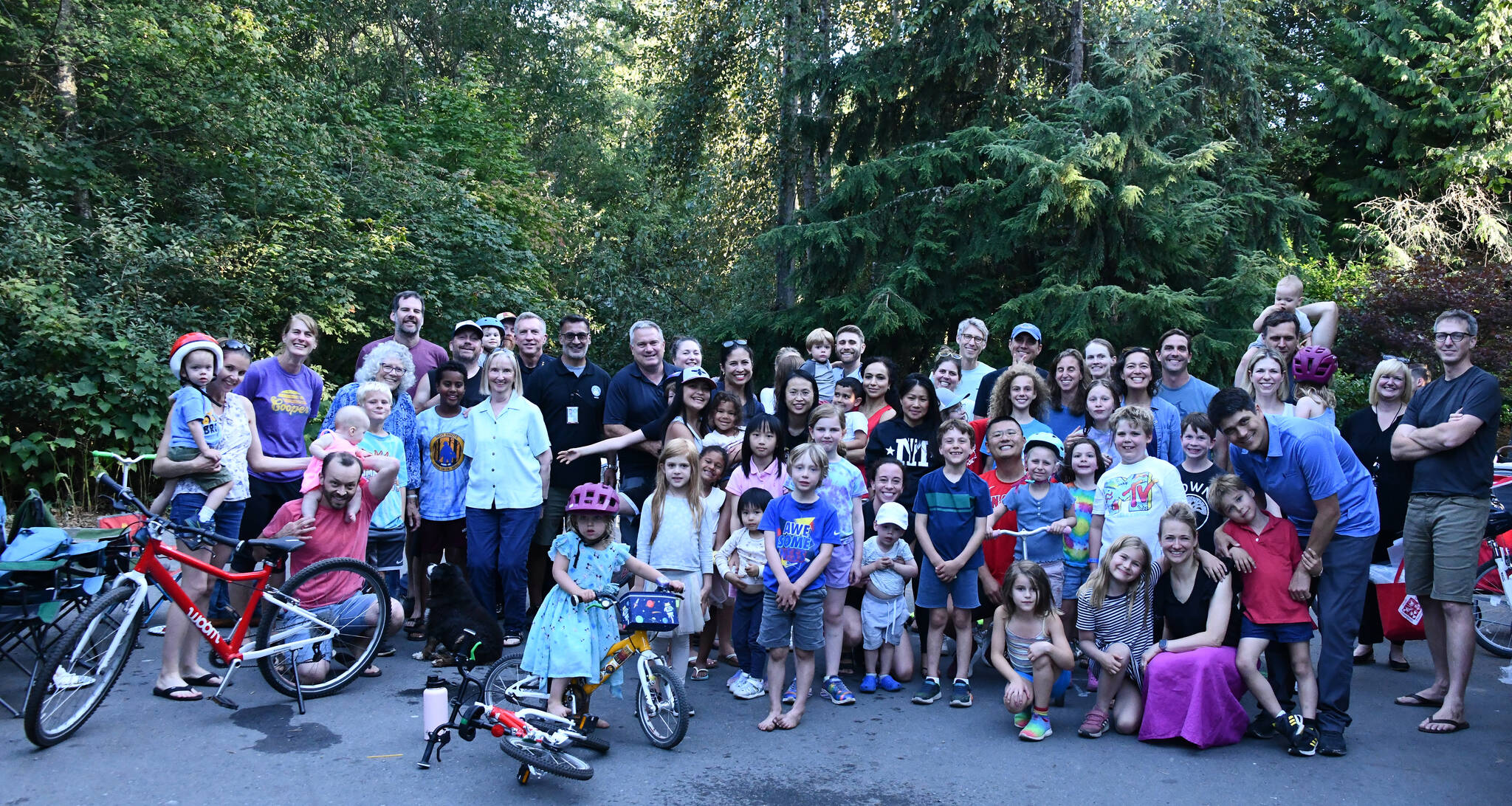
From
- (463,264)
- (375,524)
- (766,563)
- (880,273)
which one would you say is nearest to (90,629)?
(375,524)

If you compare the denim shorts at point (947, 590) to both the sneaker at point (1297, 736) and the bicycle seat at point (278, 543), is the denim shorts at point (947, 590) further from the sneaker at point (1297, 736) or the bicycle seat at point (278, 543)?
the bicycle seat at point (278, 543)

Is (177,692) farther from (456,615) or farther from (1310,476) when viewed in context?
(1310,476)

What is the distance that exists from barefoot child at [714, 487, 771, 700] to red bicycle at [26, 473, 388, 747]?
6.49 feet

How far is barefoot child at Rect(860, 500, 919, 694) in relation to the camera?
603 centimetres

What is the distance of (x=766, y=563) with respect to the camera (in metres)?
5.67

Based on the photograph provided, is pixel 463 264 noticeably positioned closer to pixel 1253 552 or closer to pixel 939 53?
pixel 939 53

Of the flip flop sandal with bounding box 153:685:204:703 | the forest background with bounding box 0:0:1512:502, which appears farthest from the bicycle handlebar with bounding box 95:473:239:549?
the forest background with bounding box 0:0:1512:502

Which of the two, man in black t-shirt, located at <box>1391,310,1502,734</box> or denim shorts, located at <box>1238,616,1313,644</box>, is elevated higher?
man in black t-shirt, located at <box>1391,310,1502,734</box>

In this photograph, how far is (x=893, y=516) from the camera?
19.8 ft

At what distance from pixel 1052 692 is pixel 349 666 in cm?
383

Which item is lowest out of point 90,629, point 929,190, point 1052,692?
point 1052,692

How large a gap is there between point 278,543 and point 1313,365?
17.7ft

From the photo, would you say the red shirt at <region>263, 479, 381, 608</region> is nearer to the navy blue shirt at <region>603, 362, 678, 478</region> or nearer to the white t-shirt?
the navy blue shirt at <region>603, 362, 678, 478</region>

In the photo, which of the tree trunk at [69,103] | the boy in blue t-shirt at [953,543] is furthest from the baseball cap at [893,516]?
the tree trunk at [69,103]
